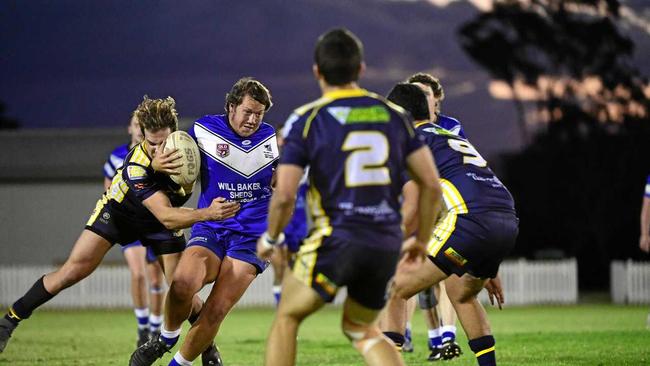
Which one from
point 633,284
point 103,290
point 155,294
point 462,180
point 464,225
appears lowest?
point 633,284

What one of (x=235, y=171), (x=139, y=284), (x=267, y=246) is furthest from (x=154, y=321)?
(x=267, y=246)

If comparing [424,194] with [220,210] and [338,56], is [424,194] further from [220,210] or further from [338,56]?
[220,210]

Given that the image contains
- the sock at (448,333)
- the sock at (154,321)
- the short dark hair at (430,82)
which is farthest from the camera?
the sock at (154,321)

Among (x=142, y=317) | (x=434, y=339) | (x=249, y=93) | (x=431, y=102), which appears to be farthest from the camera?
(x=142, y=317)

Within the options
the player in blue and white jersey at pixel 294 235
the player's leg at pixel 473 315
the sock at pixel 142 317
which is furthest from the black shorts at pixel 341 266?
the sock at pixel 142 317

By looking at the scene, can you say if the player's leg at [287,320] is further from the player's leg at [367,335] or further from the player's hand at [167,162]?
the player's hand at [167,162]

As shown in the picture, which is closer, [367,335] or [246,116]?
[367,335]

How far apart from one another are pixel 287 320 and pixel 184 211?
2.19 m

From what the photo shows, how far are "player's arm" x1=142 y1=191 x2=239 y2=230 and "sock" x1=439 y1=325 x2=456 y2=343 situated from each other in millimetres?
4031

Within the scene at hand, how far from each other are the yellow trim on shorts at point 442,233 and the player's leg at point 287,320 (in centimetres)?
200

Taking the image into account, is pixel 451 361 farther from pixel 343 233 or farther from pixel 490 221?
pixel 343 233

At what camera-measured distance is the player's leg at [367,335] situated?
6230mm

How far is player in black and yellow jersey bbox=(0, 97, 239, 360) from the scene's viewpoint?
8.48 metres

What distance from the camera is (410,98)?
301 inches
